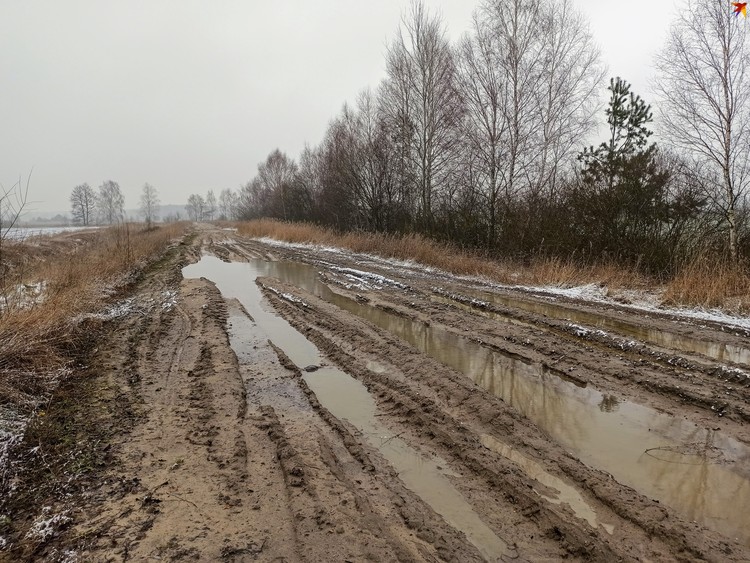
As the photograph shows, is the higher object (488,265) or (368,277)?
(488,265)

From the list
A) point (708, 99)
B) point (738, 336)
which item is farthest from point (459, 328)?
point (708, 99)

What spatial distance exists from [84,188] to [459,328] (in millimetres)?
111063

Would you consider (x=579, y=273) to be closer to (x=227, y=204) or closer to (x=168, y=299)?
(x=168, y=299)

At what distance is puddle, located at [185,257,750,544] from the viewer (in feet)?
Result: 8.95

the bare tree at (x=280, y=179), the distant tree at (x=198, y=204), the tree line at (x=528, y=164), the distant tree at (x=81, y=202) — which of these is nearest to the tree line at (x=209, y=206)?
the distant tree at (x=198, y=204)

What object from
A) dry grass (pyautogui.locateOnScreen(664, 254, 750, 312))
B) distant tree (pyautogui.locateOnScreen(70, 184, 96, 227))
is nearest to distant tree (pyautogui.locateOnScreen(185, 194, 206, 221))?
distant tree (pyautogui.locateOnScreen(70, 184, 96, 227))

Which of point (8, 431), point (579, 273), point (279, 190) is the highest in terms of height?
point (279, 190)

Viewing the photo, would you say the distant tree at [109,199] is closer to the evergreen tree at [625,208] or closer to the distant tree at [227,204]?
the distant tree at [227,204]

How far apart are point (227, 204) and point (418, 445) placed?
13191 centimetres

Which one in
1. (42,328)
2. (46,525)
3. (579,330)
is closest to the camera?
(46,525)

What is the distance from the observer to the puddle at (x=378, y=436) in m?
2.48

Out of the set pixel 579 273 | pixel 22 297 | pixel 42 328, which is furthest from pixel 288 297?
pixel 579 273

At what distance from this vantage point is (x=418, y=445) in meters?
3.38

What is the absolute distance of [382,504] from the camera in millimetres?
2637
